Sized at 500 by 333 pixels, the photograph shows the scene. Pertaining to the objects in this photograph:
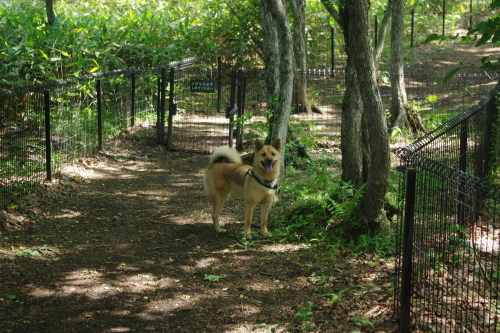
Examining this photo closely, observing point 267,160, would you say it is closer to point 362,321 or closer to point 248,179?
point 248,179

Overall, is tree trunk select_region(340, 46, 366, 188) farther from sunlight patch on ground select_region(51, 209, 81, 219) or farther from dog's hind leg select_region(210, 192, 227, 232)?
sunlight patch on ground select_region(51, 209, 81, 219)

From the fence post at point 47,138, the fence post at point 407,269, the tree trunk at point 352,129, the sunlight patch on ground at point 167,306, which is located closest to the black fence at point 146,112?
the fence post at point 47,138

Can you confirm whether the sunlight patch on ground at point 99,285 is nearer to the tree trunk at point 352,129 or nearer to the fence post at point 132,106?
the tree trunk at point 352,129

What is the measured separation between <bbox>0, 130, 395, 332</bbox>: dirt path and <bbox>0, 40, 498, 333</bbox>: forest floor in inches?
0.5

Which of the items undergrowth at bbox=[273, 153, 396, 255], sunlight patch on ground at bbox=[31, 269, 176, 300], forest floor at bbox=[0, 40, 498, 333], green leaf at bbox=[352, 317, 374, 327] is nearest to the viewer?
green leaf at bbox=[352, 317, 374, 327]

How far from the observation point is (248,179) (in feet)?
25.8

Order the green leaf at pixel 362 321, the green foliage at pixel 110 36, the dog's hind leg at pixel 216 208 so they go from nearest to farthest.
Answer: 1. the green leaf at pixel 362 321
2. the dog's hind leg at pixel 216 208
3. the green foliage at pixel 110 36

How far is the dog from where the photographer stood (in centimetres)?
778

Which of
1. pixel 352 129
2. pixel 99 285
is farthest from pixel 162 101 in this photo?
pixel 99 285

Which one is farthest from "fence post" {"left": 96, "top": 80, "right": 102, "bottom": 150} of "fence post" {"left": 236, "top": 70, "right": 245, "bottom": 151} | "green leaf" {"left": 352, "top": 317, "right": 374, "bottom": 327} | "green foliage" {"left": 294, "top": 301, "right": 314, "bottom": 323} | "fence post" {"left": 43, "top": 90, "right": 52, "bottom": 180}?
"green leaf" {"left": 352, "top": 317, "right": 374, "bottom": 327}

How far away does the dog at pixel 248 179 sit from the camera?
25.5ft

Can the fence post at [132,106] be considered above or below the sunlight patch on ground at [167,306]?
above

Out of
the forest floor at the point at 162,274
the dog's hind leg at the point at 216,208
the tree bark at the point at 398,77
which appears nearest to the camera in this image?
the forest floor at the point at 162,274

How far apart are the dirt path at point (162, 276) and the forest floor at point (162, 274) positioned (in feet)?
0.04
